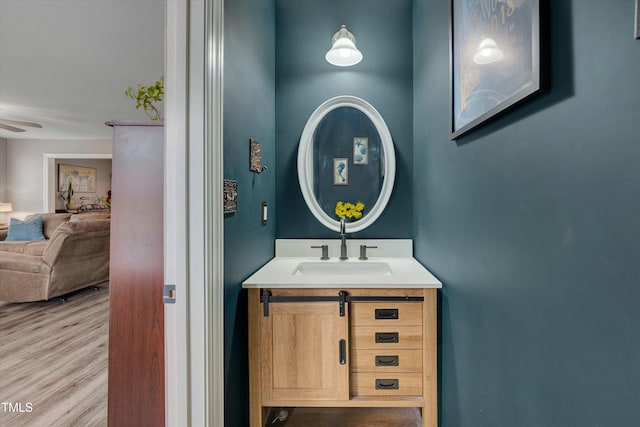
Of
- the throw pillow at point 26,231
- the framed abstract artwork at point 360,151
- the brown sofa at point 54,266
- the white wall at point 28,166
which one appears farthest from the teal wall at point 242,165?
the white wall at point 28,166

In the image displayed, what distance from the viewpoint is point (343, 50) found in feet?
6.11

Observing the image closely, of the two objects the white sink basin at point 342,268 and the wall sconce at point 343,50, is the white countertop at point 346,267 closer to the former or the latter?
the white sink basin at point 342,268

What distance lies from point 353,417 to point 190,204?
1456 mm

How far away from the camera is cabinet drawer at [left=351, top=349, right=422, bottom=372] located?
1411 millimetres

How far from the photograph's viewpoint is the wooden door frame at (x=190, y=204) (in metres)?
1.03

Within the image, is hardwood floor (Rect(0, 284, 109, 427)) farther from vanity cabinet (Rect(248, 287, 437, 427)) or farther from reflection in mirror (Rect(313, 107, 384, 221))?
reflection in mirror (Rect(313, 107, 384, 221))

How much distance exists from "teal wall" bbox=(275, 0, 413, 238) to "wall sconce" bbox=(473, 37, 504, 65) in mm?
998

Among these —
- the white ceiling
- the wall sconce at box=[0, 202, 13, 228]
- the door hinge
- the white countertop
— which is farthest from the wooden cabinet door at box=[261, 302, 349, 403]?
the wall sconce at box=[0, 202, 13, 228]

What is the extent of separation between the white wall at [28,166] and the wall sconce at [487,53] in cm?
740

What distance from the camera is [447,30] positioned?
1.39 metres

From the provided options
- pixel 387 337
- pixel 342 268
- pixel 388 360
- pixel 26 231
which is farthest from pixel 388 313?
pixel 26 231

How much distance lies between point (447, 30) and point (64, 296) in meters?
4.80

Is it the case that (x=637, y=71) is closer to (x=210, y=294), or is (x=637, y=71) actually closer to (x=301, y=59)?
(x=210, y=294)

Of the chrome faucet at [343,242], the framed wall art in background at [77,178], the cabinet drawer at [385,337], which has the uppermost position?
the framed wall art in background at [77,178]
